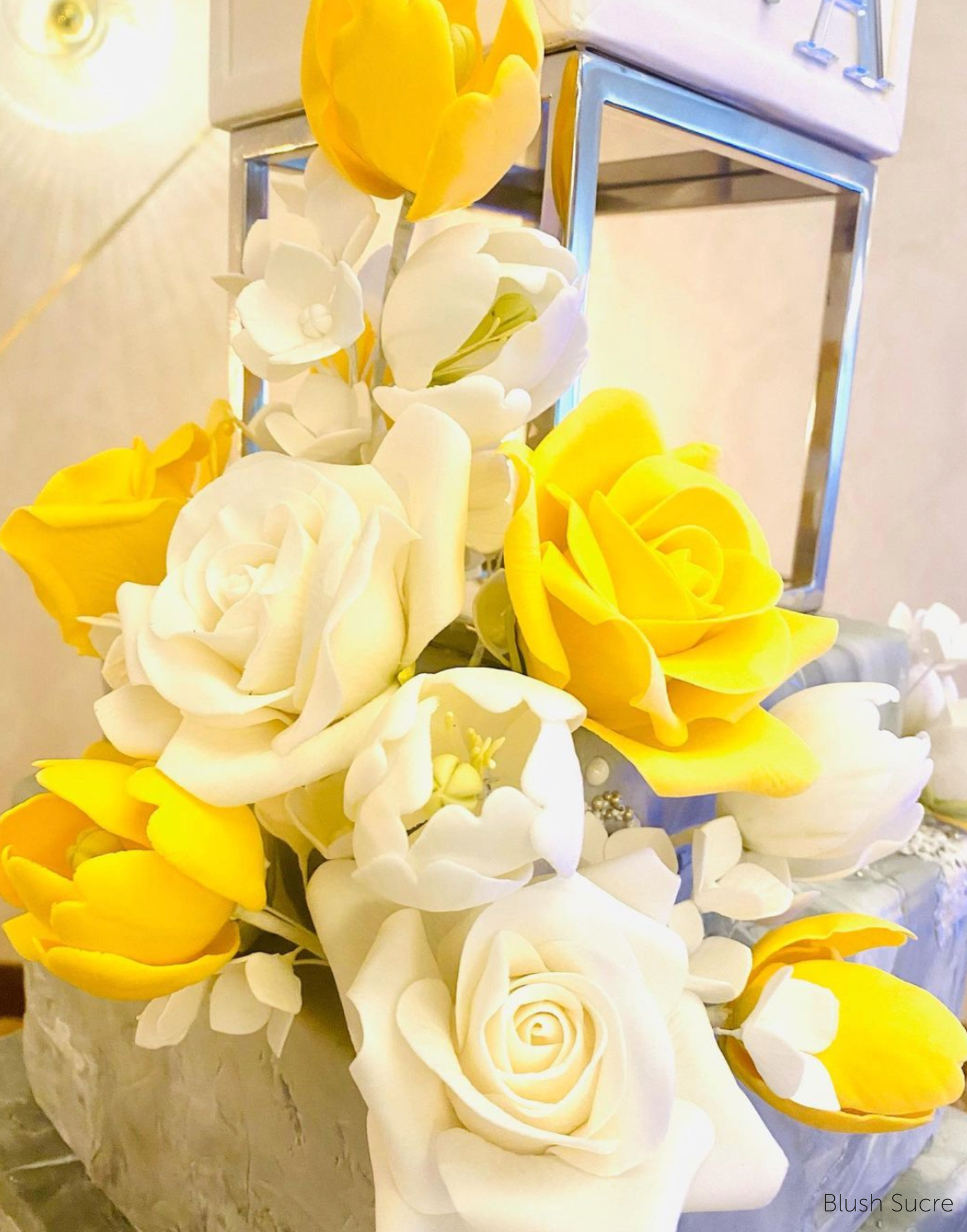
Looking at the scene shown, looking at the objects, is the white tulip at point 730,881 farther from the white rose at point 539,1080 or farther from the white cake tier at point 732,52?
the white cake tier at point 732,52

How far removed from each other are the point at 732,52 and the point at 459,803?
1.22 feet

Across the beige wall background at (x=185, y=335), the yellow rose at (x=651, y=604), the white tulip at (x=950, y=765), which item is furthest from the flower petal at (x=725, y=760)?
the beige wall background at (x=185, y=335)

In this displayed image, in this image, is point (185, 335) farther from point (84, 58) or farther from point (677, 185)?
point (677, 185)

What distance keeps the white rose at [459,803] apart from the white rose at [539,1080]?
0.02m

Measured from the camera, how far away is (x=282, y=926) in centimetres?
36

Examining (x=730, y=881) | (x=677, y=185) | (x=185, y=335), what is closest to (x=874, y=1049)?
(x=730, y=881)

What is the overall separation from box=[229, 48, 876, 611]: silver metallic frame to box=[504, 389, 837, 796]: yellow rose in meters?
0.11

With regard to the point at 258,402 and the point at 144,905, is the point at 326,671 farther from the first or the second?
the point at 258,402

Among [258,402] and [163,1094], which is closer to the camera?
[163,1094]

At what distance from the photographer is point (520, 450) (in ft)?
1.14

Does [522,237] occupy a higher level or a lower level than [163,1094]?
higher

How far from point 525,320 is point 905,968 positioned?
0.38 m

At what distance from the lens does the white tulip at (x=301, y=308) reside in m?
0.34

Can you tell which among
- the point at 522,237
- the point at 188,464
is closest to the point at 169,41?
the point at 188,464
